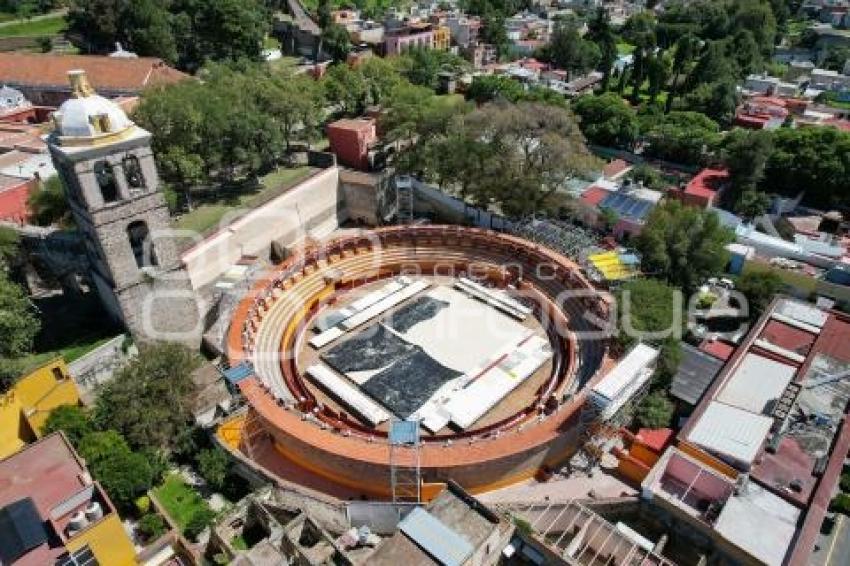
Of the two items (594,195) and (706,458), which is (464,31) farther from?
(706,458)

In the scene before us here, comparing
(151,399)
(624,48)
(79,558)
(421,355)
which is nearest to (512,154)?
(421,355)

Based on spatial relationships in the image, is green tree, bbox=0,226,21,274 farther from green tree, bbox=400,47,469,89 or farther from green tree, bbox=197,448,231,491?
green tree, bbox=400,47,469,89

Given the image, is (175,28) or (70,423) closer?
(70,423)

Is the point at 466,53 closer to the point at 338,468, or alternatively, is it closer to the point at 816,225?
the point at 816,225

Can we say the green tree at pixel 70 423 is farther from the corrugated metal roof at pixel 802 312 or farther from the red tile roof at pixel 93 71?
the red tile roof at pixel 93 71

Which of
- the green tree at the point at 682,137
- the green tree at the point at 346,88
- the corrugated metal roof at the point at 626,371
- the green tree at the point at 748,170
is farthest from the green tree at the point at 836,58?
the corrugated metal roof at the point at 626,371

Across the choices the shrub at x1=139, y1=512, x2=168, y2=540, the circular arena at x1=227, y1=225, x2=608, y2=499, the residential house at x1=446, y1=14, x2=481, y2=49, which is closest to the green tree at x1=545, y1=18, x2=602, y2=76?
the residential house at x1=446, y1=14, x2=481, y2=49

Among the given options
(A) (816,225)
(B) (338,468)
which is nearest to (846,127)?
(A) (816,225)
